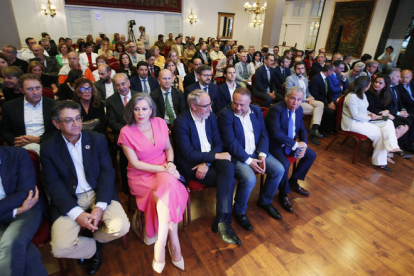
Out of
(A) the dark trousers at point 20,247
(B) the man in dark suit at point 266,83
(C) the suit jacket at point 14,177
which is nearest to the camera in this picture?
(A) the dark trousers at point 20,247

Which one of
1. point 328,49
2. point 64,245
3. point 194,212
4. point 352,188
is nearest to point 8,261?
point 64,245

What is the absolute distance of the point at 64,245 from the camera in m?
1.59

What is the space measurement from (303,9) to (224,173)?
535 inches

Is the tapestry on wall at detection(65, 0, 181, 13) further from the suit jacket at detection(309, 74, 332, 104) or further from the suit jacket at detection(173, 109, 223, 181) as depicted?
the suit jacket at detection(173, 109, 223, 181)

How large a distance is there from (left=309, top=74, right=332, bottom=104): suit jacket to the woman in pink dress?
11.8ft

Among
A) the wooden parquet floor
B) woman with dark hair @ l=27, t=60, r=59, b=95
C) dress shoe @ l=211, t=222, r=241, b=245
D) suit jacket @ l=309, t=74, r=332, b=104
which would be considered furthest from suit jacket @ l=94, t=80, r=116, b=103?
suit jacket @ l=309, t=74, r=332, b=104

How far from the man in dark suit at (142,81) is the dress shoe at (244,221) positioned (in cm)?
256

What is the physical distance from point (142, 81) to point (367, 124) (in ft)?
12.0

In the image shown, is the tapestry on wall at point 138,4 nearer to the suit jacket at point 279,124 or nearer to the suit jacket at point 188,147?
the suit jacket at point 188,147

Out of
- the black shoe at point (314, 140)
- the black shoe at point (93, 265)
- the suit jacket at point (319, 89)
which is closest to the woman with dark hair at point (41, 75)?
the black shoe at point (93, 265)

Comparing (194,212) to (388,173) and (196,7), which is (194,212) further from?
(196,7)

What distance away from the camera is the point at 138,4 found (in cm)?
1095

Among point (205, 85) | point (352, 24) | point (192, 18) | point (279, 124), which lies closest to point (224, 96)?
point (205, 85)

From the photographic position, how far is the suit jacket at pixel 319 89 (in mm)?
4496
